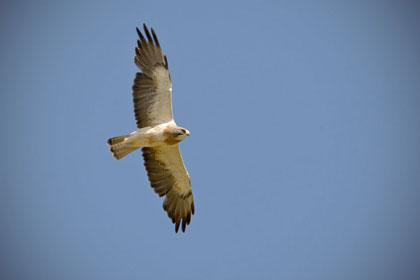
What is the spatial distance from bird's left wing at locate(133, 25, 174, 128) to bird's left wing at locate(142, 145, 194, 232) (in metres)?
0.81

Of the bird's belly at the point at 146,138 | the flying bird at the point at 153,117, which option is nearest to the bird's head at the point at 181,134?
the flying bird at the point at 153,117

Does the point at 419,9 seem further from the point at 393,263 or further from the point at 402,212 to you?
the point at 393,263

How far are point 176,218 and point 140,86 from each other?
3520 mm

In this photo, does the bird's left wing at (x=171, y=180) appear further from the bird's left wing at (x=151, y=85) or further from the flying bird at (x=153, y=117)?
the bird's left wing at (x=151, y=85)

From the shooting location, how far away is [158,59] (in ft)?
34.3

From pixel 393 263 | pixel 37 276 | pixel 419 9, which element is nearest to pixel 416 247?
pixel 393 263

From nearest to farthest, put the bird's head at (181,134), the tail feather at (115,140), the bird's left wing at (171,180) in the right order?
the bird's head at (181,134) < the tail feather at (115,140) < the bird's left wing at (171,180)

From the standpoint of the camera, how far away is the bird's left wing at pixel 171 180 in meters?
10.9

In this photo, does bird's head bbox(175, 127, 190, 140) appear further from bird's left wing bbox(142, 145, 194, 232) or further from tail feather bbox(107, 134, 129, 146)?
tail feather bbox(107, 134, 129, 146)

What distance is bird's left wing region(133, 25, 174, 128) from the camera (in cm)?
1039

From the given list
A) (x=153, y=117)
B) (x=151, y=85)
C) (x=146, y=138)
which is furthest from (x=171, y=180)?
(x=151, y=85)

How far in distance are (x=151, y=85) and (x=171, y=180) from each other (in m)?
2.50

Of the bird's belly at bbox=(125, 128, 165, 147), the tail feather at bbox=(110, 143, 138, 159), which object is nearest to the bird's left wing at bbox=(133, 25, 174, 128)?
the bird's belly at bbox=(125, 128, 165, 147)

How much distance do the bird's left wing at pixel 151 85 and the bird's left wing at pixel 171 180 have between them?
0.81 m
